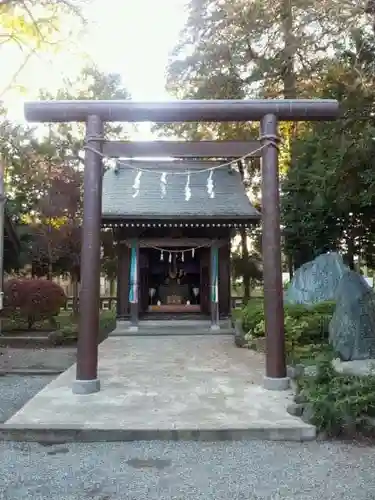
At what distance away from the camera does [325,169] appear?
887 centimetres

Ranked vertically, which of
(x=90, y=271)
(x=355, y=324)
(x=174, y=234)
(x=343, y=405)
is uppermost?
(x=174, y=234)

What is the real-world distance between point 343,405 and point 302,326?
5098 millimetres

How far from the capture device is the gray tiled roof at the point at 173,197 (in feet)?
46.8

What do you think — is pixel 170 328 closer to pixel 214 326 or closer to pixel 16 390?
pixel 214 326

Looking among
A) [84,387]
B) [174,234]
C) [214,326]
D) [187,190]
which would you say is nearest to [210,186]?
Result: [187,190]

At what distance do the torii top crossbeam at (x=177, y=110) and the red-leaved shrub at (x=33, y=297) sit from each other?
26.8 ft

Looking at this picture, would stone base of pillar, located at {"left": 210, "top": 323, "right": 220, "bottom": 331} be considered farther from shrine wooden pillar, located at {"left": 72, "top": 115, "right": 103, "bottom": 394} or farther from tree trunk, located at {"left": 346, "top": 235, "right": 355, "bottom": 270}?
shrine wooden pillar, located at {"left": 72, "top": 115, "right": 103, "bottom": 394}

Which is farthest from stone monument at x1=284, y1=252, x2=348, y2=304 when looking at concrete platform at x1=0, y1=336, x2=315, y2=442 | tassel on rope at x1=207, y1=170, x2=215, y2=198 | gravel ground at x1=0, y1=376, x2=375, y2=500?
gravel ground at x1=0, y1=376, x2=375, y2=500

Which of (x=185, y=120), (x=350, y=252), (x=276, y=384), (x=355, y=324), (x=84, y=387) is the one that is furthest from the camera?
(x=350, y=252)

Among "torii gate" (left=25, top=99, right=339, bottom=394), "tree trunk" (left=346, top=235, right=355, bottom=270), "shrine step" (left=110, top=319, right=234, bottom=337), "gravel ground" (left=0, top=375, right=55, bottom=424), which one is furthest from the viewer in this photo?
"tree trunk" (left=346, top=235, right=355, bottom=270)

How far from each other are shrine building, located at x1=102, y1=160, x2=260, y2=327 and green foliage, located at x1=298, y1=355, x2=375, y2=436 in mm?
9180

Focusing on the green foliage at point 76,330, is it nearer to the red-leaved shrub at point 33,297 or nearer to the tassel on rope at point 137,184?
the red-leaved shrub at point 33,297

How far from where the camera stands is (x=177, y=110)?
696cm

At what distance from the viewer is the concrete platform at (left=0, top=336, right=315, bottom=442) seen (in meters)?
4.82
